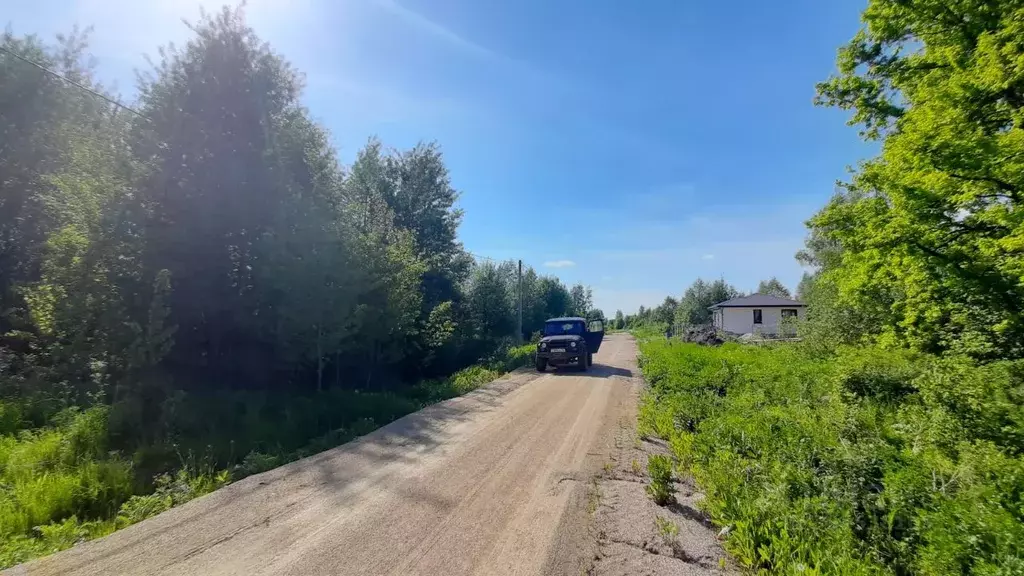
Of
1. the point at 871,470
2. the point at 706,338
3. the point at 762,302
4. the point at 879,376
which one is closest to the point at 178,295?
the point at 871,470

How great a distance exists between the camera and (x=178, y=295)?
28.5ft

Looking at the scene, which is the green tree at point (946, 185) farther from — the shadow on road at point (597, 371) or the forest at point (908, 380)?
the shadow on road at point (597, 371)

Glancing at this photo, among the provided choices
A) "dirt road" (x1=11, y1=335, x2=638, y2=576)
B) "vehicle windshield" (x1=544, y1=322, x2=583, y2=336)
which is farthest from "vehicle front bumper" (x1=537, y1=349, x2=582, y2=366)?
"dirt road" (x1=11, y1=335, x2=638, y2=576)

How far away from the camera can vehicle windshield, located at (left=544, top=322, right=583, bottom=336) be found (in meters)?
18.6

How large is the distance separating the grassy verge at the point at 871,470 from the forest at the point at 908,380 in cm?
2

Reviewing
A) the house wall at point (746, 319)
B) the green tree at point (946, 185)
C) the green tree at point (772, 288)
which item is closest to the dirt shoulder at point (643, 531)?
the green tree at point (946, 185)

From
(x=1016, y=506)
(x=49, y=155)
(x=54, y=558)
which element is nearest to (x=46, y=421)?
(x=54, y=558)

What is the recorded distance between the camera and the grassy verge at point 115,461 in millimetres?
3998

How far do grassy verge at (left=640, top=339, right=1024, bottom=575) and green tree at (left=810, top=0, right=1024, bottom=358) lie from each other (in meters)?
2.27

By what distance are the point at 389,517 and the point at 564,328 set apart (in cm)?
1521

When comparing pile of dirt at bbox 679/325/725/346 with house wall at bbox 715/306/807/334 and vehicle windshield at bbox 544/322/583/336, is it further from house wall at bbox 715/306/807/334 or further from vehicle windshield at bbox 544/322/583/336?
house wall at bbox 715/306/807/334

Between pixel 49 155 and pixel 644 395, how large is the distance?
20.2 m

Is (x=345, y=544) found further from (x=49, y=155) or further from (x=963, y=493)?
(x=49, y=155)

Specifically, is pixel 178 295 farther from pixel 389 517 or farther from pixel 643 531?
pixel 643 531
